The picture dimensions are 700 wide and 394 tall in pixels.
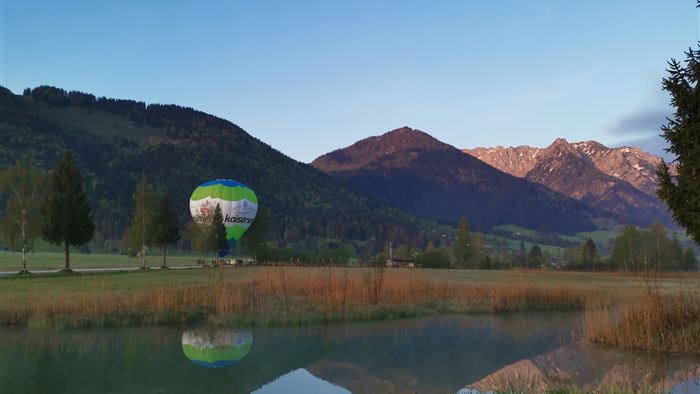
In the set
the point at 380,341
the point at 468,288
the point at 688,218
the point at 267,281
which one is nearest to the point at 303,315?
the point at 380,341

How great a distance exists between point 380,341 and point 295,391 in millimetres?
7386

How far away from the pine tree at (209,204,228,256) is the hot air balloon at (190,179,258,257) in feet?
9.83

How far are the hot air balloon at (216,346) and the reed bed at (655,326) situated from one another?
12353mm

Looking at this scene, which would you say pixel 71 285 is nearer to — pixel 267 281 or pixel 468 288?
pixel 267 281

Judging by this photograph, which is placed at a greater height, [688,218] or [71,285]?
[688,218]

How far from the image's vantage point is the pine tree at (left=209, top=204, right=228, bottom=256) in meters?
69.8

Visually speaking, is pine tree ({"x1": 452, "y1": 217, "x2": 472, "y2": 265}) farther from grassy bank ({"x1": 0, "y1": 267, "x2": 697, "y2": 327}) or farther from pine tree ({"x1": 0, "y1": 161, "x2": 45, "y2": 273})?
pine tree ({"x1": 0, "y1": 161, "x2": 45, "y2": 273})

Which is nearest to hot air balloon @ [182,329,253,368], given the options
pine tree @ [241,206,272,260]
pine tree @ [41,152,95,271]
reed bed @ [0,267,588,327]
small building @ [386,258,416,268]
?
reed bed @ [0,267,588,327]

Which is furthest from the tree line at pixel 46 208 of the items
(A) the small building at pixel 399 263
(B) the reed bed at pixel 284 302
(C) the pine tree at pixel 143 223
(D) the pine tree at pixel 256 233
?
(A) the small building at pixel 399 263

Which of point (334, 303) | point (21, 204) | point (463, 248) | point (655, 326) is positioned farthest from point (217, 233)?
point (655, 326)

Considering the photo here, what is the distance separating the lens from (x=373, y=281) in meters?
31.6

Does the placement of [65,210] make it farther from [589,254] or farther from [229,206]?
[589,254]

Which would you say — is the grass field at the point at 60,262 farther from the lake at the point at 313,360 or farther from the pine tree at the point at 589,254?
the pine tree at the point at 589,254

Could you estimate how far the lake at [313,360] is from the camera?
16562 mm
